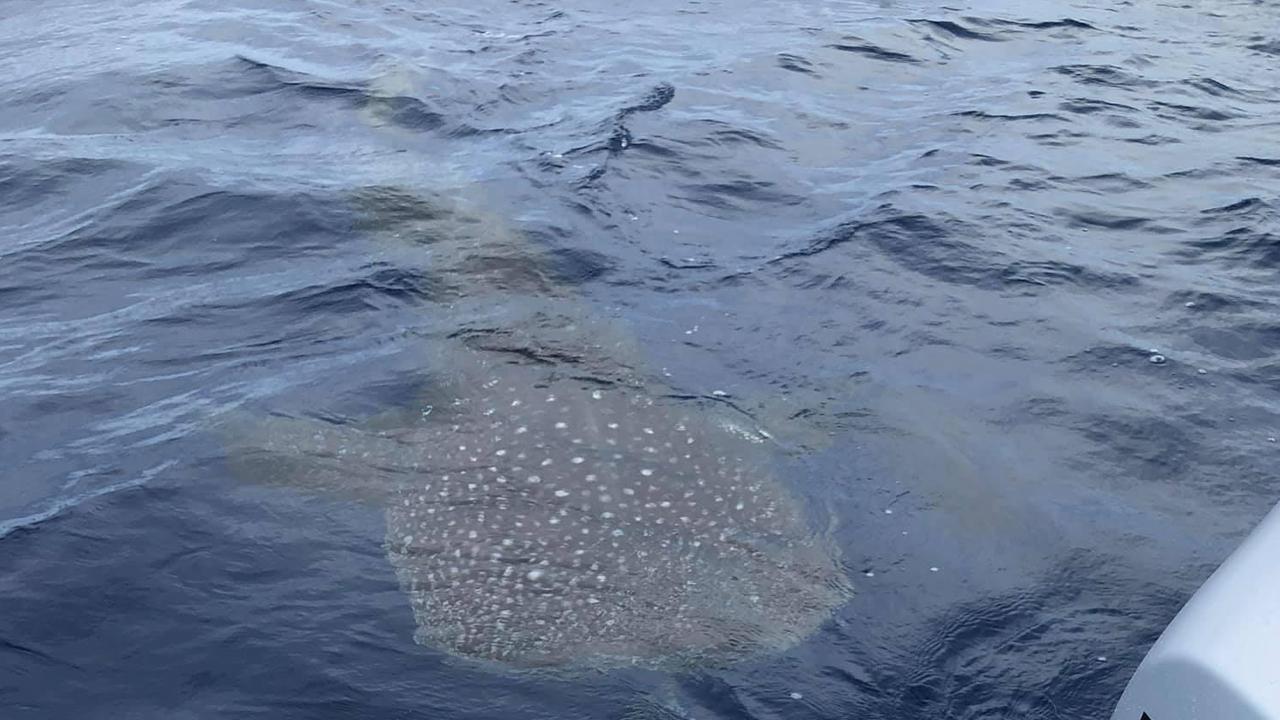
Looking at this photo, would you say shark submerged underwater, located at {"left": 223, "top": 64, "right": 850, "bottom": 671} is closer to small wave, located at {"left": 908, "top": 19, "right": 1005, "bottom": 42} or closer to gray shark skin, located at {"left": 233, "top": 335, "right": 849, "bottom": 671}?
gray shark skin, located at {"left": 233, "top": 335, "right": 849, "bottom": 671}

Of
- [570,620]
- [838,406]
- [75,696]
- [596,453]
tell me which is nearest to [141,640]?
[75,696]

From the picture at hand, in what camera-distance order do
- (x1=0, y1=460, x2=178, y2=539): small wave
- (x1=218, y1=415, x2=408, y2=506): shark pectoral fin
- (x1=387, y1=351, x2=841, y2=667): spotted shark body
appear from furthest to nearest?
(x1=218, y1=415, x2=408, y2=506): shark pectoral fin, (x1=0, y1=460, x2=178, y2=539): small wave, (x1=387, y1=351, x2=841, y2=667): spotted shark body

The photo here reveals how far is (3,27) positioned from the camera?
47.9 feet

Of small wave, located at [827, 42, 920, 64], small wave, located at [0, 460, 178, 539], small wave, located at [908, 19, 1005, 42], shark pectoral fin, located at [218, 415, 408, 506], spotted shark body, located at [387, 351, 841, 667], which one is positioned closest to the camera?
spotted shark body, located at [387, 351, 841, 667]

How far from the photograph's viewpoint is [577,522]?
18.5ft

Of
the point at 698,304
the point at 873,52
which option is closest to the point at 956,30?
the point at 873,52

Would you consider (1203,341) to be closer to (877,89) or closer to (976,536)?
(976,536)

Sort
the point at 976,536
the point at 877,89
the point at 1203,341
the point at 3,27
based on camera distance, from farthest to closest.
→ 1. the point at 3,27
2. the point at 877,89
3. the point at 1203,341
4. the point at 976,536

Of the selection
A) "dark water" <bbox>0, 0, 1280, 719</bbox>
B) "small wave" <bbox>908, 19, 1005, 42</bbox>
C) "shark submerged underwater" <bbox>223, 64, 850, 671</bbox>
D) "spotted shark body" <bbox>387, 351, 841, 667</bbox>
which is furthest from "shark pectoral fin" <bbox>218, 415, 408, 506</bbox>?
"small wave" <bbox>908, 19, 1005, 42</bbox>

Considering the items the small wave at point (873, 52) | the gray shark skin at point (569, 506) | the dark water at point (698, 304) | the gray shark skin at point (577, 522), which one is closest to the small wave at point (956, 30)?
the dark water at point (698, 304)

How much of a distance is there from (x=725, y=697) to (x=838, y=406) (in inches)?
95.2

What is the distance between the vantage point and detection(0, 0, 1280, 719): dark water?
16.9 ft

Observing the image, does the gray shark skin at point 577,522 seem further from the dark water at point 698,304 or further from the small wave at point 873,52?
the small wave at point 873,52

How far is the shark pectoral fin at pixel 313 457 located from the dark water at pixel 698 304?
0.12 m
